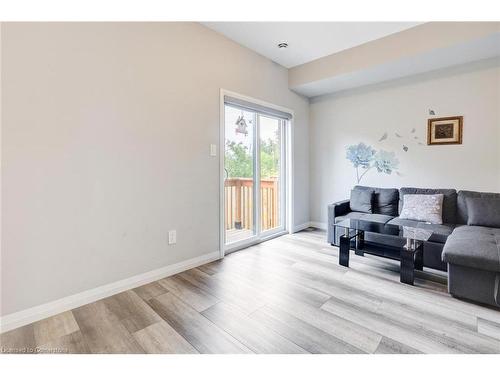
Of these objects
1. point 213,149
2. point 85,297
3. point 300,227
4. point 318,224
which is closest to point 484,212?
point 318,224

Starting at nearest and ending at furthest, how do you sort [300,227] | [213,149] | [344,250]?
[344,250], [213,149], [300,227]

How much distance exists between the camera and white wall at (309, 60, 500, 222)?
2.83 meters

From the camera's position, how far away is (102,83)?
6.27ft

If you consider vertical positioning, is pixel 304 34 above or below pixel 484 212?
above

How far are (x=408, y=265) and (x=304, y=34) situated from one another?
8.45 feet

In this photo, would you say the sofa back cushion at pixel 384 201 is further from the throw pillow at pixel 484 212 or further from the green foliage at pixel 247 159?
the green foliage at pixel 247 159

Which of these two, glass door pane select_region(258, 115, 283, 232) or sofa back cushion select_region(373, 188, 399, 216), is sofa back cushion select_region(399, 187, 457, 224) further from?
glass door pane select_region(258, 115, 283, 232)

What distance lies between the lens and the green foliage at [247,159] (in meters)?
3.11

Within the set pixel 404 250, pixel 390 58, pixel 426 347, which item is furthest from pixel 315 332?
pixel 390 58

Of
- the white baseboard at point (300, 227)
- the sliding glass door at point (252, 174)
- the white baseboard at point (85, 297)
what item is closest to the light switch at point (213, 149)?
the sliding glass door at point (252, 174)

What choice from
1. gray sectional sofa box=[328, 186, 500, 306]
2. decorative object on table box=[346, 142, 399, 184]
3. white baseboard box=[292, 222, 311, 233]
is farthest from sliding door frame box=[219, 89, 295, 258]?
decorative object on table box=[346, 142, 399, 184]

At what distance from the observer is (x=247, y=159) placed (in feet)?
10.9

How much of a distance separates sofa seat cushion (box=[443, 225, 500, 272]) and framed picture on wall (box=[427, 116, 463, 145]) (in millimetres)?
1322

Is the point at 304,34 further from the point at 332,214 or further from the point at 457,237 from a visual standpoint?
the point at 457,237
